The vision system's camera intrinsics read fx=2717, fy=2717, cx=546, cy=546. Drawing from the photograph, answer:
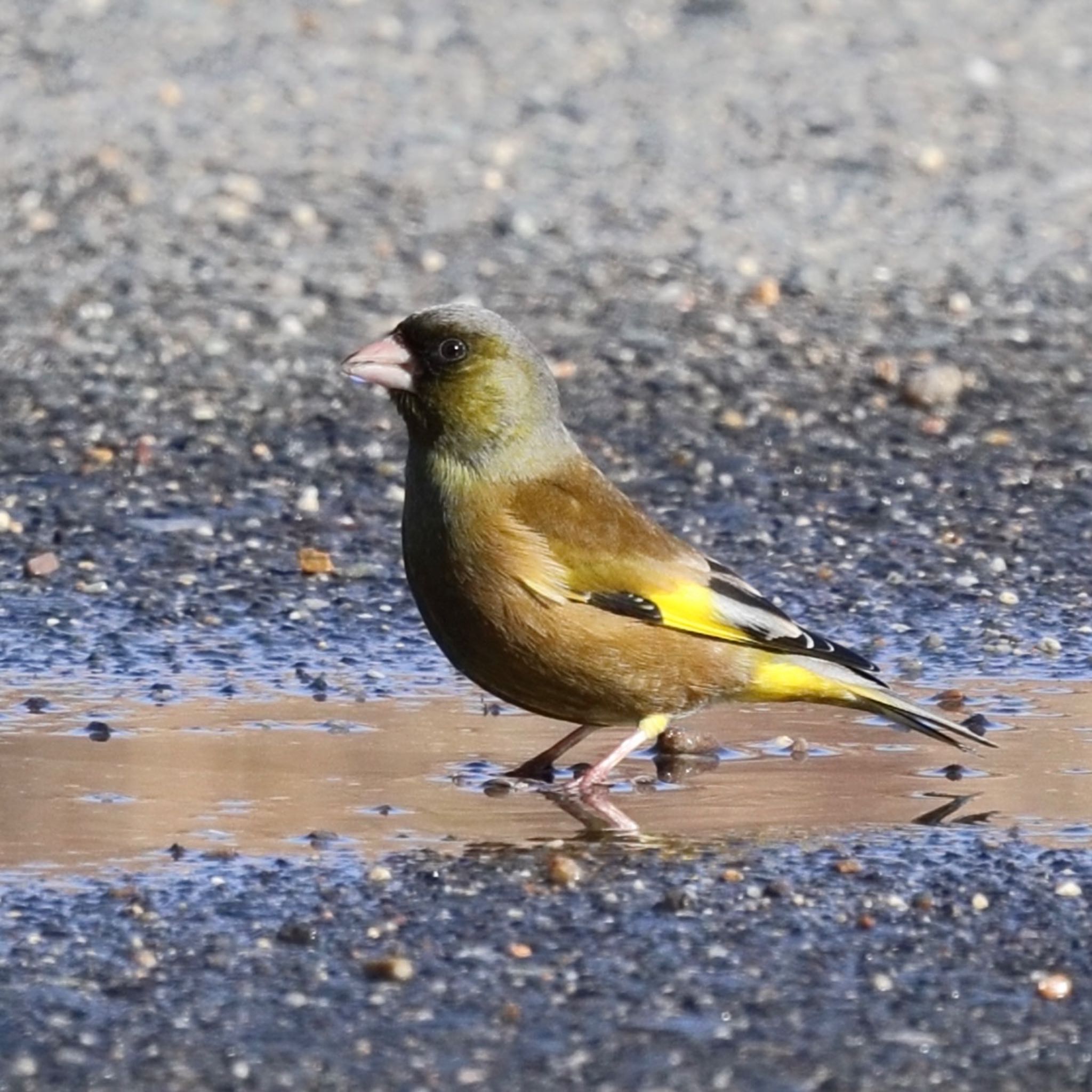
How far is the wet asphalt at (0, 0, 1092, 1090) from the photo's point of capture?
455cm

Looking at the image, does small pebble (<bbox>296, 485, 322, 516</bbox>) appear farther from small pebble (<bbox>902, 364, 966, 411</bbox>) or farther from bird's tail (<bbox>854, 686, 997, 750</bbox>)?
bird's tail (<bbox>854, 686, 997, 750</bbox>)

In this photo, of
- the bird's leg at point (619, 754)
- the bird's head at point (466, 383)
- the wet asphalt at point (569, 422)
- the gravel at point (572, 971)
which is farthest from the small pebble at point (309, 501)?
the gravel at point (572, 971)

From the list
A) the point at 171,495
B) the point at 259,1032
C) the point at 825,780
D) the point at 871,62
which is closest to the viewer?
the point at 259,1032

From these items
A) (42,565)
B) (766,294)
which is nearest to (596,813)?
(42,565)

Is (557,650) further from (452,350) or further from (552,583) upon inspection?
(452,350)

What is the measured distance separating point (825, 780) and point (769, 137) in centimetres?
797

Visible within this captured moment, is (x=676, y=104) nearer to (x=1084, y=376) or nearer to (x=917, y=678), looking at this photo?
(x=1084, y=376)

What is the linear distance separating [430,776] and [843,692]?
97cm

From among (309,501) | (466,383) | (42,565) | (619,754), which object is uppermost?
(466,383)

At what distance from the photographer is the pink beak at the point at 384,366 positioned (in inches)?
252

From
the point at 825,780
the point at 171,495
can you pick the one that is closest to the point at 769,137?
the point at 171,495

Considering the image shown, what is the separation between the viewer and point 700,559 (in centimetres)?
638

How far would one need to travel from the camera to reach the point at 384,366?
644cm

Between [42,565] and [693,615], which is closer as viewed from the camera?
[693,615]
